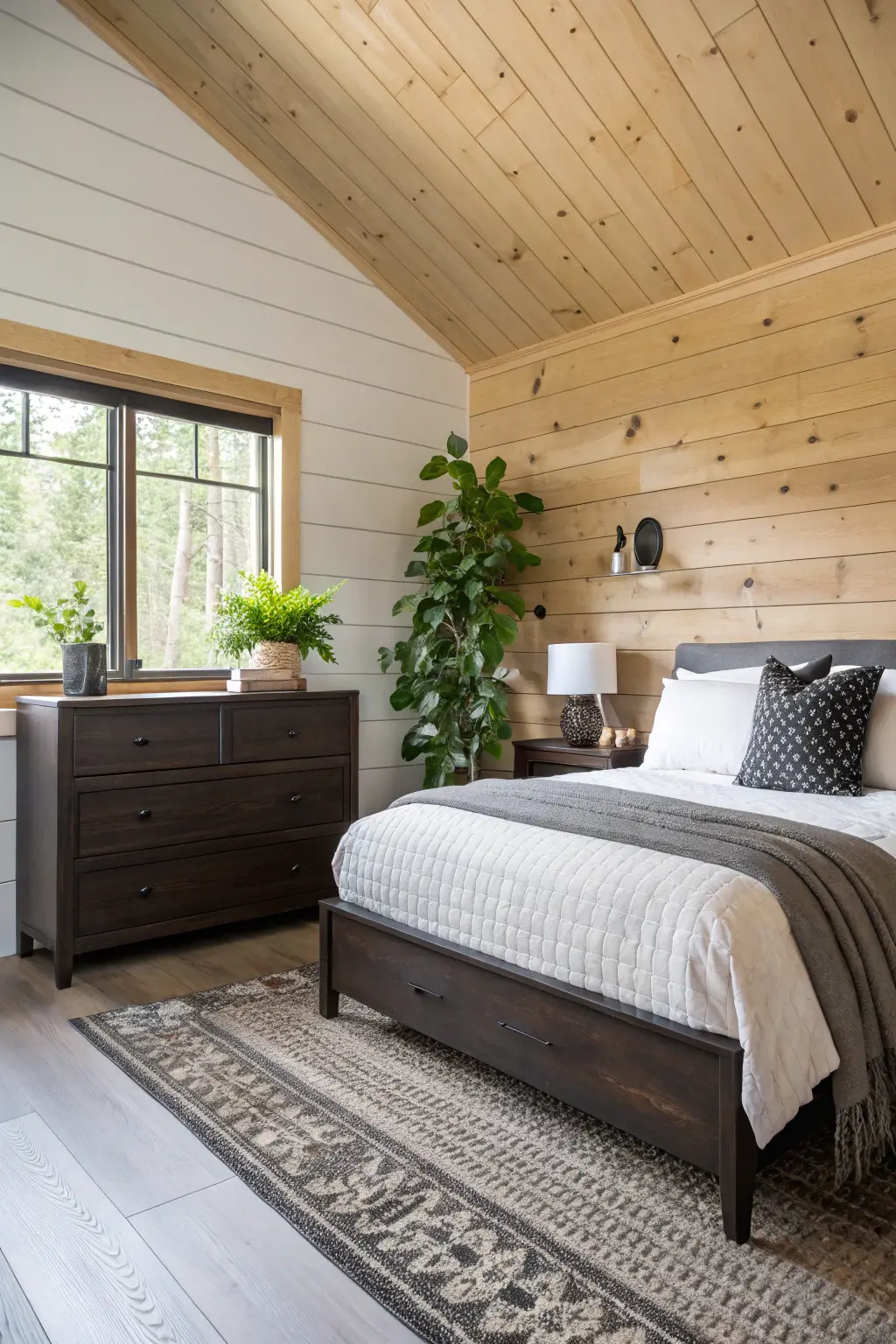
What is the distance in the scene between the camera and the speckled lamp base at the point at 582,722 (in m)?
3.99

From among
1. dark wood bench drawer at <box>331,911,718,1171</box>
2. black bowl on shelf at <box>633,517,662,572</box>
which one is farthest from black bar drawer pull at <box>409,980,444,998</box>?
black bowl on shelf at <box>633,517,662,572</box>

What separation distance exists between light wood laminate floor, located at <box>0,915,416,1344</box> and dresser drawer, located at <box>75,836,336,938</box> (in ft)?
1.89

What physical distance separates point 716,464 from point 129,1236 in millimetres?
3272

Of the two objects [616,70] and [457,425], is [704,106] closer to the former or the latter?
[616,70]

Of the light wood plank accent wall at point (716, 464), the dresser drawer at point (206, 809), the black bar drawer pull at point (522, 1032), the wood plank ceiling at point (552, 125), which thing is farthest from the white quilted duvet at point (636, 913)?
the wood plank ceiling at point (552, 125)

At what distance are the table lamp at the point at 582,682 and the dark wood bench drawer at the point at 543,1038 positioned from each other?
1681mm

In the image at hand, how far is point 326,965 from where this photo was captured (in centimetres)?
266

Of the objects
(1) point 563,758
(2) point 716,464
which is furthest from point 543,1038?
(2) point 716,464

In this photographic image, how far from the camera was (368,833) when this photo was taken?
2586 millimetres

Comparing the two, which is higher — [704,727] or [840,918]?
[704,727]

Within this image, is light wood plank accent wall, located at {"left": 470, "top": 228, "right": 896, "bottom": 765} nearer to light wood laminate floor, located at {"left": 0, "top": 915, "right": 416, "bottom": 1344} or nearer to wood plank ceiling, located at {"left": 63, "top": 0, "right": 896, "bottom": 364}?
wood plank ceiling, located at {"left": 63, "top": 0, "right": 896, "bottom": 364}

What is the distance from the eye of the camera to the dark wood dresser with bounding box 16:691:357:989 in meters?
3.04

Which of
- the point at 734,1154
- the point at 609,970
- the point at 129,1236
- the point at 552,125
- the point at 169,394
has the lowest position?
the point at 129,1236

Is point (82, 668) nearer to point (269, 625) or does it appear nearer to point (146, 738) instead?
point (146, 738)
